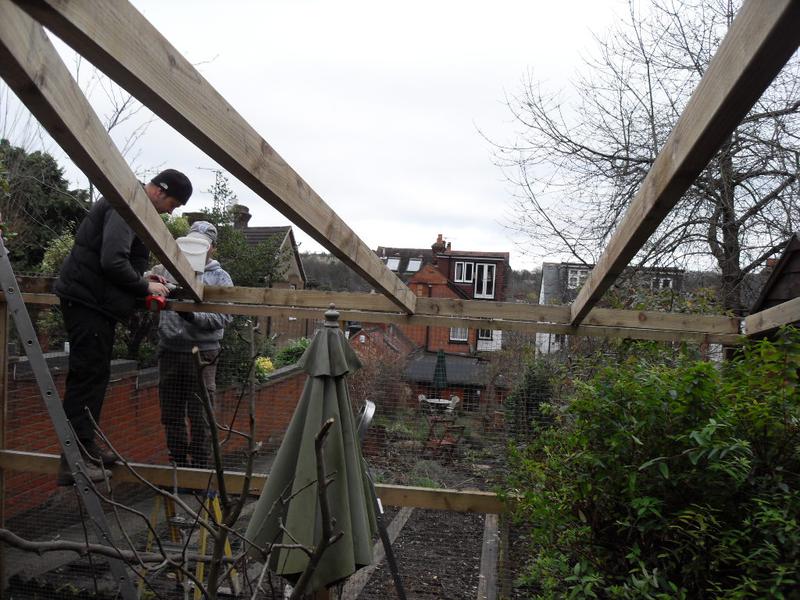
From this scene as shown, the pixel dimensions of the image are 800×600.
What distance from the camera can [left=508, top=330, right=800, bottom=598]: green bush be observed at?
6.66 feet

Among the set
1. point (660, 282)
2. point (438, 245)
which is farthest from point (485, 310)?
point (438, 245)

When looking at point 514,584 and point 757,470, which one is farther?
point 514,584

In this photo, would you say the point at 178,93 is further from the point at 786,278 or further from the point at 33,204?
the point at 33,204

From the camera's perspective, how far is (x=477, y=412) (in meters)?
4.46

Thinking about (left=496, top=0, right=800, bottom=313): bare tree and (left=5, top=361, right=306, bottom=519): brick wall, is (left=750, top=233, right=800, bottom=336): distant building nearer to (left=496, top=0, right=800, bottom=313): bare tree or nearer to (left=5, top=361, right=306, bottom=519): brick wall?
(left=496, top=0, right=800, bottom=313): bare tree

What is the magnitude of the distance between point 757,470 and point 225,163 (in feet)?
7.11

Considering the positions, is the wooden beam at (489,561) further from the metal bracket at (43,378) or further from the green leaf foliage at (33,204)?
the green leaf foliage at (33,204)

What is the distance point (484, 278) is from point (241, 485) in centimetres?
3356

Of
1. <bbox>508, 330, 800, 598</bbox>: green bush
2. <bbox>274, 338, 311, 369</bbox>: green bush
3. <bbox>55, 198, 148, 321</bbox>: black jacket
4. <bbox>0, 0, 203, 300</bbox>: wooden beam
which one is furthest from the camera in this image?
<bbox>274, 338, 311, 369</bbox>: green bush

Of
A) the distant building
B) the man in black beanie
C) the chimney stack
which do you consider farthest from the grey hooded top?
the chimney stack

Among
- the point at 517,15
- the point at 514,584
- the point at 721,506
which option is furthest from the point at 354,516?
the point at 517,15

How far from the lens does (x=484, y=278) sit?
36750mm

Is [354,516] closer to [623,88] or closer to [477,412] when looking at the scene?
[477,412]

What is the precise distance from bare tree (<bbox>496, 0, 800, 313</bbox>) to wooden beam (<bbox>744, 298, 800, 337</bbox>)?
392cm
